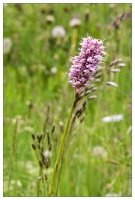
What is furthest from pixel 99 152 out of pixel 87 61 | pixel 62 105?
pixel 87 61

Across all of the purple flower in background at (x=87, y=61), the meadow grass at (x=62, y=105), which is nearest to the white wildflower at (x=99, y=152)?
the meadow grass at (x=62, y=105)

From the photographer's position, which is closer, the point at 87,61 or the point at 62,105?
the point at 87,61

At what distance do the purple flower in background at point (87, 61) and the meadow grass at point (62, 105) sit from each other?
32cm

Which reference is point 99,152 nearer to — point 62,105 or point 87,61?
point 62,105

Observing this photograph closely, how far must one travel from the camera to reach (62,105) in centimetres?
260

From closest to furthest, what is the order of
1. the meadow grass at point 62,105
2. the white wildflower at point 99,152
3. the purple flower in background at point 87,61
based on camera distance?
the purple flower in background at point 87,61 → the meadow grass at point 62,105 → the white wildflower at point 99,152

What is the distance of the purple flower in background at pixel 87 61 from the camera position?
100 cm

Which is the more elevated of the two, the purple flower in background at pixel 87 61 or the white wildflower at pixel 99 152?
the purple flower in background at pixel 87 61

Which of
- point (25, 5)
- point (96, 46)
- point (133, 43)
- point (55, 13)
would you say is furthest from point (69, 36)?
point (96, 46)

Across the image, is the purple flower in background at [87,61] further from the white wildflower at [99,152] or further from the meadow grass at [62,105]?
the white wildflower at [99,152]

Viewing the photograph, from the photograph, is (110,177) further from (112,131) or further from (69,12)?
(69,12)

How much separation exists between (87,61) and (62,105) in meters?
1.61

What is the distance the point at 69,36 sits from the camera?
13.2 feet

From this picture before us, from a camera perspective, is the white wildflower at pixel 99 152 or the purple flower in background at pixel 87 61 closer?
the purple flower in background at pixel 87 61
